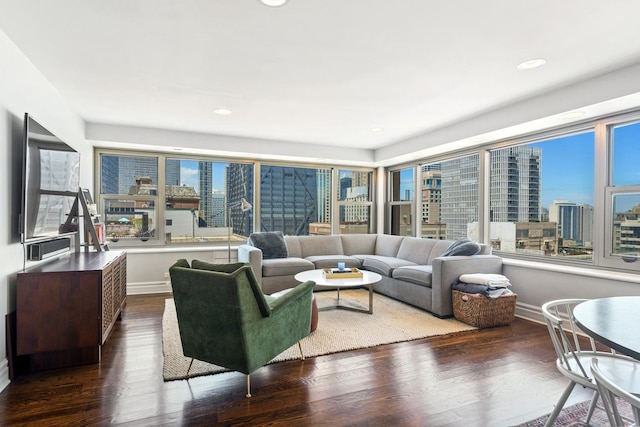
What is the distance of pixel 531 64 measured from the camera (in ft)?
9.29

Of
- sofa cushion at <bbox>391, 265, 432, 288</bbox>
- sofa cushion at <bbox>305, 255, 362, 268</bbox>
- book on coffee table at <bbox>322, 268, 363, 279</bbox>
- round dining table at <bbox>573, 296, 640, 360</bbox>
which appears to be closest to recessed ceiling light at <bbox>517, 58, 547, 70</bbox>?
round dining table at <bbox>573, 296, 640, 360</bbox>

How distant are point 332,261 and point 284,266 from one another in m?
0.80

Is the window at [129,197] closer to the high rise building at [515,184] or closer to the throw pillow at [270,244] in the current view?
the throw pillow at [270,244]

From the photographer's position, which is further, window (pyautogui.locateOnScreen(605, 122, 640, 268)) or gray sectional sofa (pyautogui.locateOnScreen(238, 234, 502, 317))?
Answer: gray sectional sofa (pyautogui.locateOnScreen(238, 234, 502, 317))

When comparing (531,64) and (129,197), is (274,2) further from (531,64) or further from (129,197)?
(129,197)

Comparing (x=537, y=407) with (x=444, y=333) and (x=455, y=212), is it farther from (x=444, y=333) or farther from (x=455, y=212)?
(x=455, y=212)

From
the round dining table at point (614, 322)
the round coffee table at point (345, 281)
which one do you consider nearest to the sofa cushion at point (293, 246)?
the round coffee table at point (345, 281)

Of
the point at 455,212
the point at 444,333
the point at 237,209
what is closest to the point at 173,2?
the point at 444,333

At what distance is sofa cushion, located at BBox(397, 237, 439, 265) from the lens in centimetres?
506

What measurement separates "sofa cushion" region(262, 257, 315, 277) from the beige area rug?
664 mm

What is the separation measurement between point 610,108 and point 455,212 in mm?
2403

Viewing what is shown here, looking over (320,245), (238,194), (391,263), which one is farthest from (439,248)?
(238,194)

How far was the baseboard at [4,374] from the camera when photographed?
2.32 m

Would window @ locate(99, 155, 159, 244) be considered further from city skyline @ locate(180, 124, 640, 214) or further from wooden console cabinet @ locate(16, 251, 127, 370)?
city skyline @ locate(180, 124, 640, 214)
